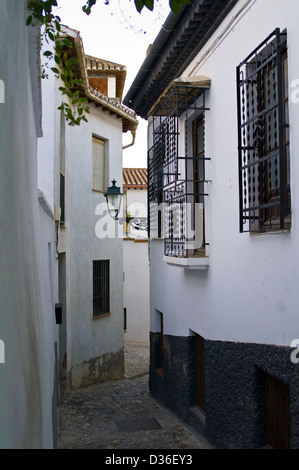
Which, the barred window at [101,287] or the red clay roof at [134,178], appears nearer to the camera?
the barred window at [101,287]

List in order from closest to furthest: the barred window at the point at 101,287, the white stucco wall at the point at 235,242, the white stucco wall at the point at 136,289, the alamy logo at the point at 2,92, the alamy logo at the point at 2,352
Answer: the alamy logo at the point at 2,352
the alamy logo at the point at 2,92
the white stucco wall at the point at 235,242
the barred window at the point at 101,287
the white stucco wall at the point at 136,289

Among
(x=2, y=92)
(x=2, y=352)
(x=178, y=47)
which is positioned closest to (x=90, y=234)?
(x=178, y=47)

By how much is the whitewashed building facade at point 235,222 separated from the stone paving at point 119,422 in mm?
329

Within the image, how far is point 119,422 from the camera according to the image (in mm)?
8680

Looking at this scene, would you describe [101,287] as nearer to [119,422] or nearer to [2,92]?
[119,422]

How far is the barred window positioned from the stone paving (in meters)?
1.86

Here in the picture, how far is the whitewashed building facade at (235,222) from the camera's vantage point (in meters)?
4.70

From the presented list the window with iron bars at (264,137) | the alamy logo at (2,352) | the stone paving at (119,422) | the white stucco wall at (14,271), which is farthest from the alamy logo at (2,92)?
the stone paving at (119,422)

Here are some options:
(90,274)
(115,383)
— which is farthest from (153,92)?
(115,383)

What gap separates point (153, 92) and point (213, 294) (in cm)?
474

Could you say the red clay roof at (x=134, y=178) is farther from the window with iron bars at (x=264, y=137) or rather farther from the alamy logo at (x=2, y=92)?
the alamy logo at (x=2, y=92)

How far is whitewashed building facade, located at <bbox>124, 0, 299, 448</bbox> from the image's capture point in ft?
15.4

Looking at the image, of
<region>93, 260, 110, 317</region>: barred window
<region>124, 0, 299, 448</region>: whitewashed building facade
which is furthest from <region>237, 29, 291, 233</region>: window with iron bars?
<region>93, 260, 110, 317</region>: barred window

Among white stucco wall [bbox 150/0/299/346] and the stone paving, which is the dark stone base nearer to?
white stucco wall [bbox 150/0/299/346]
